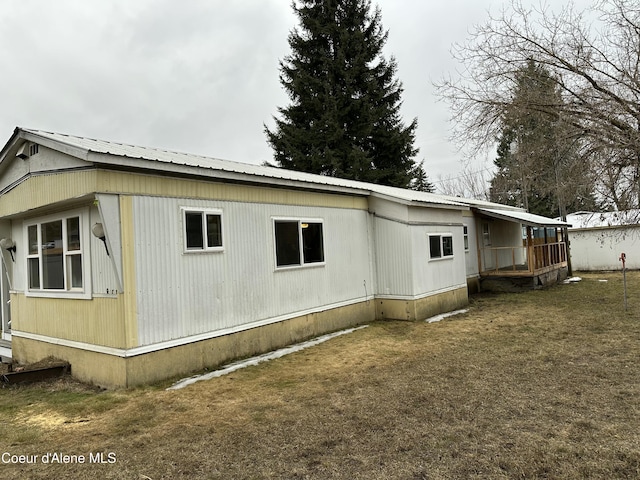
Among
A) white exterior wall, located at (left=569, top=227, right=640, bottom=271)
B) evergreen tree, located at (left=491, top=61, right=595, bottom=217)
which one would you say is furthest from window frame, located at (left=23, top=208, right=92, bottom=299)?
white exterior wall, located at (left=569, top=227, right=640, bottom=271)

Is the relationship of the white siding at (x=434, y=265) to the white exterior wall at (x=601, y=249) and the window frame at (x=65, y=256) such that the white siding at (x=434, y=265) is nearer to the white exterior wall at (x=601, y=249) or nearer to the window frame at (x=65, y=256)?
the window frame at (x=65, y=256)

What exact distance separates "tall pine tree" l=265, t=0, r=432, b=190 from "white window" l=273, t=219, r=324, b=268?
14415 millimetres

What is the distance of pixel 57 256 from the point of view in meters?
6.76

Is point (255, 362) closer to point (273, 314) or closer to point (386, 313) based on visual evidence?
point (273, 314)

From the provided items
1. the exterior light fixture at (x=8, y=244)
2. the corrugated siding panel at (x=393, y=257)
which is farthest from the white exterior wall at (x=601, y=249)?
the exterior light fixture at (x=8, y=244)

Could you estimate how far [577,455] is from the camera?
3293mm

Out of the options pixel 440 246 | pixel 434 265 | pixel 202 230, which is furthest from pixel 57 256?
pixel 440 246

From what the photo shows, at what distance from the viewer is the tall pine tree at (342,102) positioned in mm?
23219

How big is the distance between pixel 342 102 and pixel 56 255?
19441 mm

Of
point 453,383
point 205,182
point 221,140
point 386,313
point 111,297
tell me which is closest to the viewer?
point 453,383

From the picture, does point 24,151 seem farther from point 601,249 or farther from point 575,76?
point 601,249

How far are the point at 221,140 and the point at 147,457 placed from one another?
21.5 m

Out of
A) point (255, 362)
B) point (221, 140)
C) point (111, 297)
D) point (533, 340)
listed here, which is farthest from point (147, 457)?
point (221, 140)

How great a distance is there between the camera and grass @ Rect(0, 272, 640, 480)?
3348 millimetres
